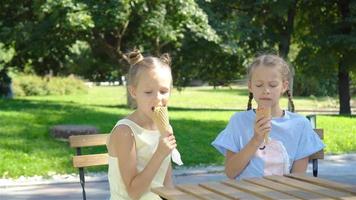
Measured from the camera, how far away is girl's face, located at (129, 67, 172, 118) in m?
3.14

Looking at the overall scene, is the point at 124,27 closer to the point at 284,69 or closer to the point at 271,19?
the point at 271,19

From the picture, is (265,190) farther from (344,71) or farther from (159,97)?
(344,71)

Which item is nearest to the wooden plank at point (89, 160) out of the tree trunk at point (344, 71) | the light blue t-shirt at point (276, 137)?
the light blue t-shirt at point (276, 137)

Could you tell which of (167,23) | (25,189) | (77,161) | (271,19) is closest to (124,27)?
(167,23)

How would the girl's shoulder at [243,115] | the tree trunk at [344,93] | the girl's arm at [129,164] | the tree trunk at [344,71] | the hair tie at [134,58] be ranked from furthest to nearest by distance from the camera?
1. the tree trunk at [344,93]
2. the tree trunk at [344,71]
3. the girl's shoulder at [243,115]
4. the hair tie at [134,58]
5. the girl's arm at [129,164]

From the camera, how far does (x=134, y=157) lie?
310cm

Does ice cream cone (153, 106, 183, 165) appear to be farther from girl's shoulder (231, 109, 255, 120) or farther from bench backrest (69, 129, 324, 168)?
bench backrest (69, 129, 324, 168)

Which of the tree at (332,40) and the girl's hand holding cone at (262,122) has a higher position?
the tree at (332,40)

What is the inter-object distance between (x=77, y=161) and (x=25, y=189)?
11.9 ft

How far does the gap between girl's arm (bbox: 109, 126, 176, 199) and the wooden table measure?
86 millimetres

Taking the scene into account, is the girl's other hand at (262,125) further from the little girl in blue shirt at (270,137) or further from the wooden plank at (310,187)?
the wooden plank at (310,187)

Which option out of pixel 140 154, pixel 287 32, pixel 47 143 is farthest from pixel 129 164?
pixel 287 32

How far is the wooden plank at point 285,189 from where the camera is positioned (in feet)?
9.25

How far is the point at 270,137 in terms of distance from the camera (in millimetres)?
3621
